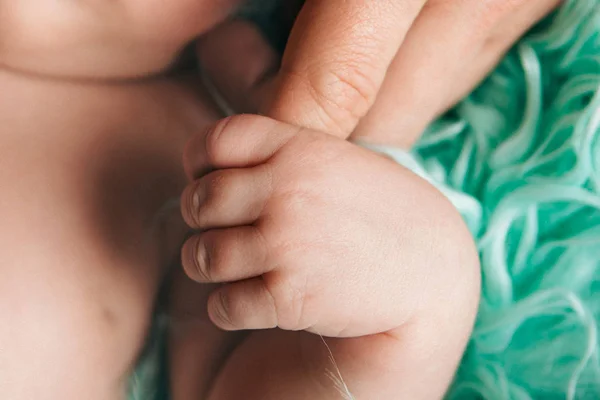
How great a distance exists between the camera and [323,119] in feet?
1.31

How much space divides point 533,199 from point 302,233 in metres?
0.21

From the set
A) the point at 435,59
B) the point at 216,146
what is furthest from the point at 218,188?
the point at 435,59

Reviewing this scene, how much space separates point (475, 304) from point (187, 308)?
18 centimetres

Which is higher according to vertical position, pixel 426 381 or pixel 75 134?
pixel 75 134

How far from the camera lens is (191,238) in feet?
1.19

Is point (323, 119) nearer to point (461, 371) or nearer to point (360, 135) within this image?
point (360, 135)

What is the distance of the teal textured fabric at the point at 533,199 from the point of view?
48cm

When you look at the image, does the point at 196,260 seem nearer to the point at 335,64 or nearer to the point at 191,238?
the point at 191,238

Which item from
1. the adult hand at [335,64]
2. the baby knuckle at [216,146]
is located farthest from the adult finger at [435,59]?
the baby knuckle at [216,146]

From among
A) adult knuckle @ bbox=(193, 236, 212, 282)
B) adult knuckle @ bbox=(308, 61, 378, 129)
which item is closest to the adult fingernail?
adult knuckle @ bbox=(193, 236, 212, 282)

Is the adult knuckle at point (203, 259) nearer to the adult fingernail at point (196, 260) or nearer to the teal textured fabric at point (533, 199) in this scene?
the adult fingernail at point (196, 260)

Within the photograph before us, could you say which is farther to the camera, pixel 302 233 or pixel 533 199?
pixel 533 199

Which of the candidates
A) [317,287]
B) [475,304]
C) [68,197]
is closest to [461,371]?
[475,304]

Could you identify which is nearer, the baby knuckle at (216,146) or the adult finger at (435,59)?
the baby knuckle at (216,146)
